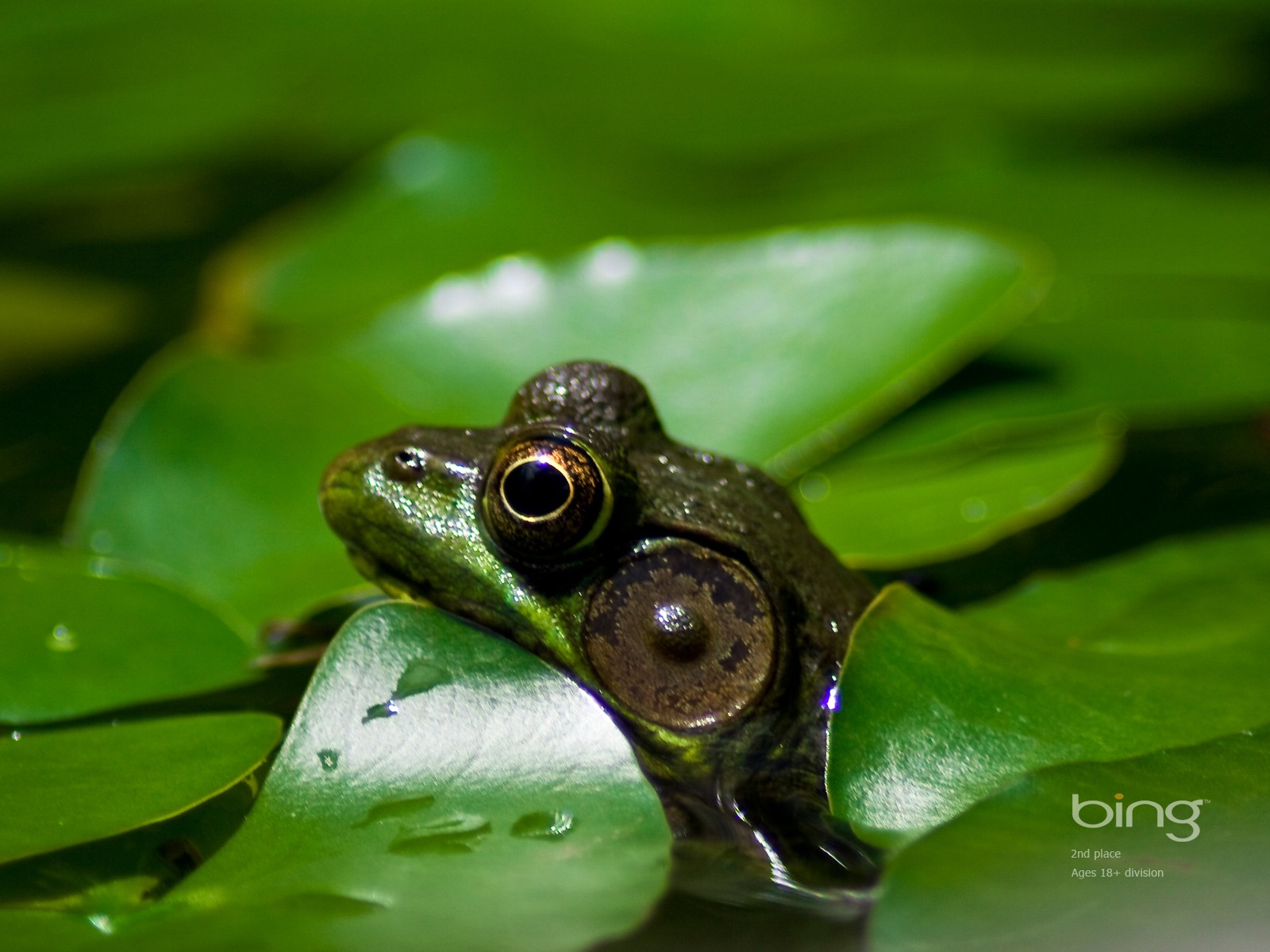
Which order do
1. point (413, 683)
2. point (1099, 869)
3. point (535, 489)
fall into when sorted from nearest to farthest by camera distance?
point (1099, 869) → point (413, 683) → point (535, 489)

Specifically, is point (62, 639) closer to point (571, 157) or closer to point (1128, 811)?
point (1128, 811)

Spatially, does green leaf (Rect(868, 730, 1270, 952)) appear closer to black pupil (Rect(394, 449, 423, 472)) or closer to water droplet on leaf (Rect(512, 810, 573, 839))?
water droplet on leaf (Rect(512, 810, 573, 839))

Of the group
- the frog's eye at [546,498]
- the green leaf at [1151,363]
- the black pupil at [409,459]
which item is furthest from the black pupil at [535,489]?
the green leaf at [1151,363]

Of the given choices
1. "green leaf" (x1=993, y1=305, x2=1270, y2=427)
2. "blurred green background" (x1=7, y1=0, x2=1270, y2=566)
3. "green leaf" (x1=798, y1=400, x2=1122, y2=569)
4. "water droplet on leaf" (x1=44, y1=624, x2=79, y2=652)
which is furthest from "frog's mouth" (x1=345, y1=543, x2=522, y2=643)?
"green leaf" (x1=993, y1=305, x2=1270, y2=427)

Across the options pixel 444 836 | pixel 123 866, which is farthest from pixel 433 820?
pixel 123 866

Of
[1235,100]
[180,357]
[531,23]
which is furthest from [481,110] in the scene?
[1235,100]

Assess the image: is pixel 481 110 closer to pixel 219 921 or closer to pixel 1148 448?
pixel 1148 448
